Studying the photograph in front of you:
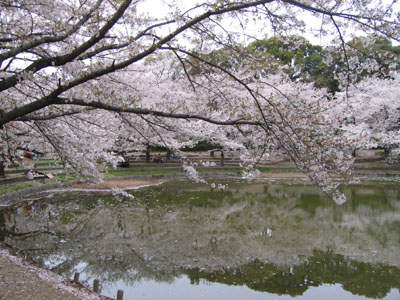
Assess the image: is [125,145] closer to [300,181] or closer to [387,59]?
[300,181]

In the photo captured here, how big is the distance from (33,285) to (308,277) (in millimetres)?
4802

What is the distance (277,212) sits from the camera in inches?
457

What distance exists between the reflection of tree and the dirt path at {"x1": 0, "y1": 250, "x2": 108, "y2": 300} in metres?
2.13

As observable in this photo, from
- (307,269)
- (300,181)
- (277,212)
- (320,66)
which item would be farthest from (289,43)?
(320,66)


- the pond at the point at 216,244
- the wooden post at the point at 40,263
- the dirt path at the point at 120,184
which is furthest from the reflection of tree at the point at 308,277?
the dirt path at the point at 120,184

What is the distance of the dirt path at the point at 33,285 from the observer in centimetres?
459

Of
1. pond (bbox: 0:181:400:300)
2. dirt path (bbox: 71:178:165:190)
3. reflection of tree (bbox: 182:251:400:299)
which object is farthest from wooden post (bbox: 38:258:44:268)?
dirt path (bbox: 71:178:165:190)

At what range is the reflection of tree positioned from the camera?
19.3ft

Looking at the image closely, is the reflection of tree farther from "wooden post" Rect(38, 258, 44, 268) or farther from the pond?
"wooden post" Rect(38, 258, 44, 268)

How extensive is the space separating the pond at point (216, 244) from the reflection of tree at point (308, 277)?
2cm

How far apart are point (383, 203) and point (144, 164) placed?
1537cm

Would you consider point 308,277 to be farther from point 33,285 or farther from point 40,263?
point 40,263

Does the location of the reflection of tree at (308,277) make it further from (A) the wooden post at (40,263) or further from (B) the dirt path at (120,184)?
(B) the dirt path at (120,184)

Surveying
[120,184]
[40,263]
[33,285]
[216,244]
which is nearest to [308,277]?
[216,244]
